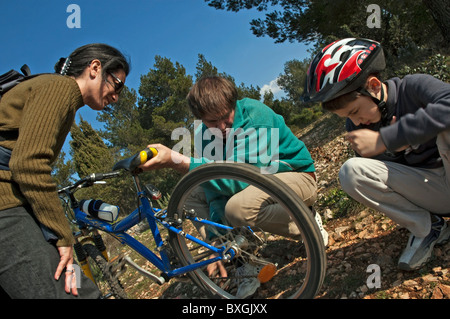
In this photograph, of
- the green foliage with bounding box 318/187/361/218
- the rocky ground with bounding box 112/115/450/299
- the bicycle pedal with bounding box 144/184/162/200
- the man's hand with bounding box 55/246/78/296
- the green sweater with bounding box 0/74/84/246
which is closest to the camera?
the green sweater with bounding box 0/74/84/246

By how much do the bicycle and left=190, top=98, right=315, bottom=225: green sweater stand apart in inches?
9.6

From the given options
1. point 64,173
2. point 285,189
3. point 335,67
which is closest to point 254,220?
A: point 285,189

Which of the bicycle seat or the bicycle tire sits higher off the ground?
the bicycle seat

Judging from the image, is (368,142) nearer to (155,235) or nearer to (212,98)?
(212,98)

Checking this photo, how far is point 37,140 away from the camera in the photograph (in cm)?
152

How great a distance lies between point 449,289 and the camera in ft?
5.47

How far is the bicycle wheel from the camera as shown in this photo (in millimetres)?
1706

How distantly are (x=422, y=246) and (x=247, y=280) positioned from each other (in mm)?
1160

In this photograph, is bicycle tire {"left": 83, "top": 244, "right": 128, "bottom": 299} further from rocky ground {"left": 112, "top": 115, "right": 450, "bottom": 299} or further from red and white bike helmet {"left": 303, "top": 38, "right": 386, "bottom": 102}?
red and white bike helmet {"left": 303, "top": 38, "right": 386, "bottom": 102}

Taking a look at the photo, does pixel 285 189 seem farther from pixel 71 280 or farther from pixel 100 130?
pixel 100 130

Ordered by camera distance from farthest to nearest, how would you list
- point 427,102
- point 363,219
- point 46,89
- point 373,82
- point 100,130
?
point 100,130, point 363,219, point 373,82, point 427,102, point 46,89

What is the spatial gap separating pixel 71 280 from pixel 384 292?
174 cm

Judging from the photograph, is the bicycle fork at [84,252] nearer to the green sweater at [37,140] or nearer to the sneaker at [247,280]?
the green sweater at [37,140]

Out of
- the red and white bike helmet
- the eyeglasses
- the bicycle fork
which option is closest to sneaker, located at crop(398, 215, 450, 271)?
the red and white bike helmet
